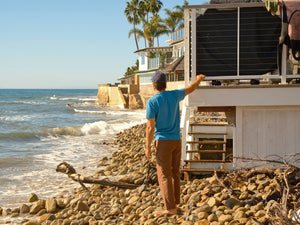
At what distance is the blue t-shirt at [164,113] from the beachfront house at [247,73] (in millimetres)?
2118

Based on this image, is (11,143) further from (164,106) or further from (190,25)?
(164,106)

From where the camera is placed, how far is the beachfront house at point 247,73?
7.77 m

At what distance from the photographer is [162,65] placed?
177ft

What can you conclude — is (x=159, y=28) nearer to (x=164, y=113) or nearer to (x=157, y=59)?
(x=157, y=59)

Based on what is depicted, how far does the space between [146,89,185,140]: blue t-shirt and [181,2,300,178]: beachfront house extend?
6.95ft

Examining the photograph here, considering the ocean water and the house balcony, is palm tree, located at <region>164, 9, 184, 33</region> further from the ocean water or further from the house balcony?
the ocean water

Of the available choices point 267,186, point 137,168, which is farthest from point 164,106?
point 137,168

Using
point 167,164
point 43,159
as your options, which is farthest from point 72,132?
point 167,164

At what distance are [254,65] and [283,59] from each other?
551 millimetres

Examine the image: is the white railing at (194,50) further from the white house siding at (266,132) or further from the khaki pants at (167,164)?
the khaki pants at (167,164)

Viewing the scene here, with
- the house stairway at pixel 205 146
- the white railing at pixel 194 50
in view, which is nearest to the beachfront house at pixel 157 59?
the house stairway at pixel 205 146

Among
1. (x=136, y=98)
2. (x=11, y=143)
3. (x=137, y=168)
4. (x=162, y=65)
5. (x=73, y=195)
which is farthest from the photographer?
(x=162, y=65)

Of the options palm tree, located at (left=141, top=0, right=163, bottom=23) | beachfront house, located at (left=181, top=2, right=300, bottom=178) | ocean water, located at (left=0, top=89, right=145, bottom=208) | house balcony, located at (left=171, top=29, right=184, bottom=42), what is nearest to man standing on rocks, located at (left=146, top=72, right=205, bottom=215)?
beachfront house, located at (left=181, top=2, right=300, bottom=178)

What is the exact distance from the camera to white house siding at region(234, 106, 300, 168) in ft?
25.9
